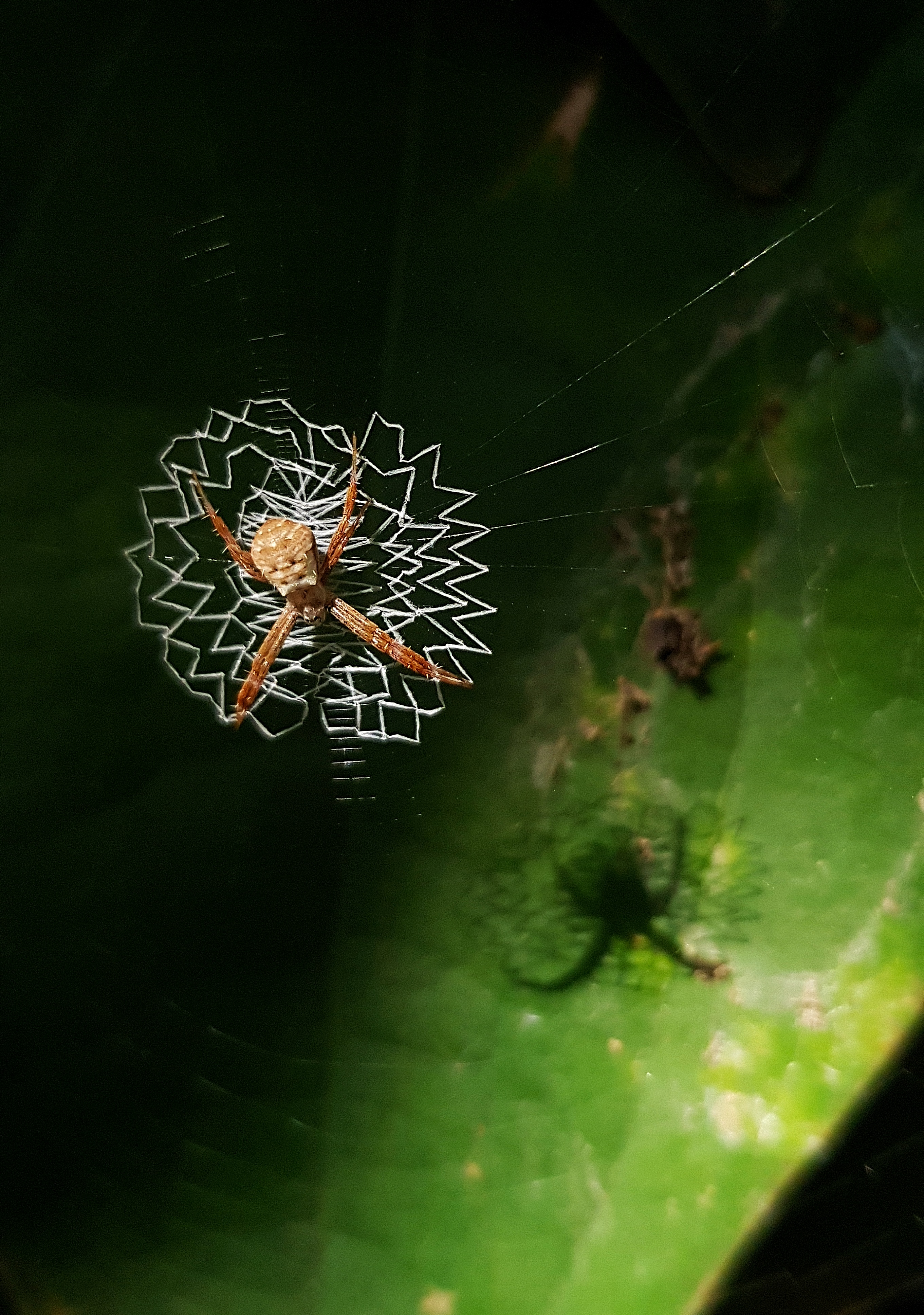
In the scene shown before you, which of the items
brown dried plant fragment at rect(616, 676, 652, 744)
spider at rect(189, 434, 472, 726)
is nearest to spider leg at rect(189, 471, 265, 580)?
spider at rect(189, 434, 472, 726)

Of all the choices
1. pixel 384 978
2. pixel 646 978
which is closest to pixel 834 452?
pixel 646 978

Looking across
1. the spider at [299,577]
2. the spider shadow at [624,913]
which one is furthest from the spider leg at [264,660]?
the spider shadow at [624,913]

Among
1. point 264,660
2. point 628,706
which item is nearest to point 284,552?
point 264,660

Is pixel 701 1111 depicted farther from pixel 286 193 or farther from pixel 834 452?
pixel 286 193

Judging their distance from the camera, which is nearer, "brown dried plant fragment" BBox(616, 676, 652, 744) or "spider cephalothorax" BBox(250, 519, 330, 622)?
"brown dried plant fragment" BBox(616, 676, 652, 744)

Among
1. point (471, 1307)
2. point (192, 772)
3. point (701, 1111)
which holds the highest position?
point (192, 772)

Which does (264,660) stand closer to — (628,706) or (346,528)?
(346,528)

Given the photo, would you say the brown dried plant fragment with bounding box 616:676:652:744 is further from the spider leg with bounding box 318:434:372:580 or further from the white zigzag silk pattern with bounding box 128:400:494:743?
the spider leg with bounding box 318:434:372:580
